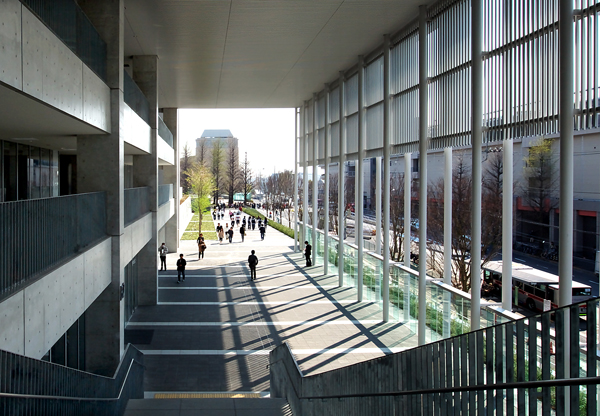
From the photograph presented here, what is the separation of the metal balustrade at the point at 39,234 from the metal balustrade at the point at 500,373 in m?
3.85

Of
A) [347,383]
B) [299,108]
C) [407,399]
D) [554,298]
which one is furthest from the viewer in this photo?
[299,108]

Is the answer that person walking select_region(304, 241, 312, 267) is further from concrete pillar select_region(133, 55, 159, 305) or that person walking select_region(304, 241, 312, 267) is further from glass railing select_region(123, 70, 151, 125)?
glass railing select_region(123, 70, 151, 125)

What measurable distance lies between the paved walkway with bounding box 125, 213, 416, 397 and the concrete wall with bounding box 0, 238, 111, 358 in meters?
3.95

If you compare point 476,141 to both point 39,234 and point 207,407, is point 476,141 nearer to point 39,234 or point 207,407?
point 207,407

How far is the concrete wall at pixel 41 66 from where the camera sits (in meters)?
5.15

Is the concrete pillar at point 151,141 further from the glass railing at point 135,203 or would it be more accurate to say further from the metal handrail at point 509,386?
the metal handrail at point 509,386

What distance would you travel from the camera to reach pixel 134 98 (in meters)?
15.2

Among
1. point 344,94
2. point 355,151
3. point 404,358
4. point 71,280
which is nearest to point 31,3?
point 71,280

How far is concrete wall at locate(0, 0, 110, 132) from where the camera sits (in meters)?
5.15

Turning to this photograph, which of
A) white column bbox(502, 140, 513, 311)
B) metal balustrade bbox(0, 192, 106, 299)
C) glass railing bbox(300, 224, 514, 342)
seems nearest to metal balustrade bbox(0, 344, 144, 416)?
metal balustrade bbox(0, 192, 106, 299)

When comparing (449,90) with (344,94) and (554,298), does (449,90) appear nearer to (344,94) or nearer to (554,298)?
(554,298)

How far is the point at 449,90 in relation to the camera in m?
12.4

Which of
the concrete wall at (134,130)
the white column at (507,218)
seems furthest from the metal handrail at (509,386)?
the concrete wall at (134,130)

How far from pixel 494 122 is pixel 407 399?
6495mm
